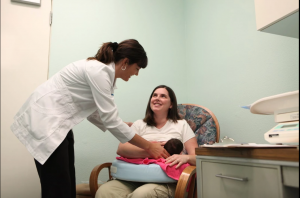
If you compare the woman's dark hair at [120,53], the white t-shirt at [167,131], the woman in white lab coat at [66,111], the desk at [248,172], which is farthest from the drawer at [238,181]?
the woman's dark hair at [120,53]

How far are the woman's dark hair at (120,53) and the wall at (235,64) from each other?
38.6 inches

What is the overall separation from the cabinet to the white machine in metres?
0.47

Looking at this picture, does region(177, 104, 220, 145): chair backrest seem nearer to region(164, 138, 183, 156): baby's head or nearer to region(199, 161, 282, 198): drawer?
region(164, 138, 183, 156): baby's head

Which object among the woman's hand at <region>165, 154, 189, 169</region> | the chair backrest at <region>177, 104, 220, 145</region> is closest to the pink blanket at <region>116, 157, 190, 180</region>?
the woman's hand at <region>165, 154, 189, 169</region>

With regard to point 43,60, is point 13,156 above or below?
below

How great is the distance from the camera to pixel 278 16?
1.28m

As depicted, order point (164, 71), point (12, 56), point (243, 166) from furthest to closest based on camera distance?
point (164, 71)
point (243, 166)
point (12, 56)

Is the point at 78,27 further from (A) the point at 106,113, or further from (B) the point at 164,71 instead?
(A) the point at 106,113

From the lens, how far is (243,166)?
1.07 m

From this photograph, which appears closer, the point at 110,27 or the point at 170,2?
the point at 110,27

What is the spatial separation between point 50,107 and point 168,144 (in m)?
0.87

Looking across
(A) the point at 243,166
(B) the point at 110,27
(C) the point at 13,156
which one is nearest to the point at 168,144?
(A) the point at 243,166

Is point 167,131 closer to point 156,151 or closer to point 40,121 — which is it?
point 156,151

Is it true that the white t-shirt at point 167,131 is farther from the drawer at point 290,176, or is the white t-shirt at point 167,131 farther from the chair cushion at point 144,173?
the drawer at point 290,176
